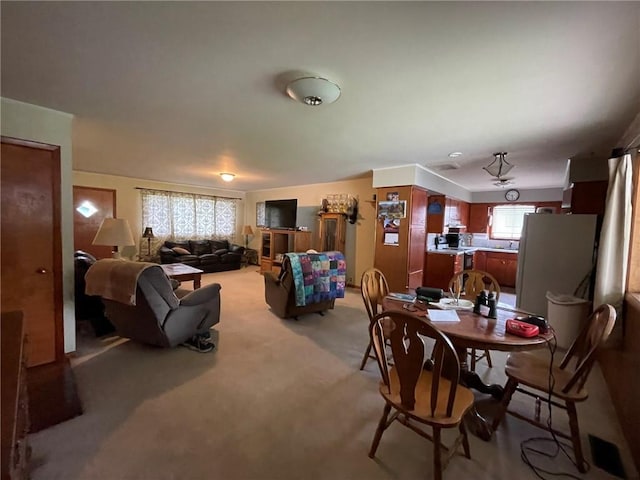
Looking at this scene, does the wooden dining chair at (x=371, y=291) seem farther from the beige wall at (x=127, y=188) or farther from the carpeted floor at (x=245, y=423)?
the beige wall at (x=127, y=188)

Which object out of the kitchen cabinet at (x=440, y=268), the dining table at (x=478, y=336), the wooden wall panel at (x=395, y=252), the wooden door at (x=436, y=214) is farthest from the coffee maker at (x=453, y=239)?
the dining table at (x=478, y=336)

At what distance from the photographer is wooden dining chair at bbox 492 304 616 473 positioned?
154 centimetres

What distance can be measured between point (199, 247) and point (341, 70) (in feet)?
21.3

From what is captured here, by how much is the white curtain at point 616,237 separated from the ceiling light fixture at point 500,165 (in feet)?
3.90

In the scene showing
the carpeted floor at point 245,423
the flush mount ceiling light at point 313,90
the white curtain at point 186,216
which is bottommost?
the carpeted floor at point 245,423

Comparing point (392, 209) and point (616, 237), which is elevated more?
point (392, 209)

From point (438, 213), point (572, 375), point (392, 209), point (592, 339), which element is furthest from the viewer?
point (438, 213)

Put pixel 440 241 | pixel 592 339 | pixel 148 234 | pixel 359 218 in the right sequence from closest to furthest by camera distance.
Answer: pixel 592 339
pixel 359 218
pixel 440 241
pixel 148 234

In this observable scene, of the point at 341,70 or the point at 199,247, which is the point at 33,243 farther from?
the point at 199,247

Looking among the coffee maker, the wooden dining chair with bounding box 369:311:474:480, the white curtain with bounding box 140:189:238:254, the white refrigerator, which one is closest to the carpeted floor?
the wooden dining chair with bounding box 369:311:474:480

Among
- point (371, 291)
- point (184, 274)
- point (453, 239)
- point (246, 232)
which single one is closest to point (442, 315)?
point (371, 291)

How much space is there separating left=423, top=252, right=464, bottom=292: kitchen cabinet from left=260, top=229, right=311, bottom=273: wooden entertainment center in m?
2.75

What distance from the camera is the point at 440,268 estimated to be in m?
5.08

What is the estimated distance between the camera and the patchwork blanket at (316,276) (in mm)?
3602
